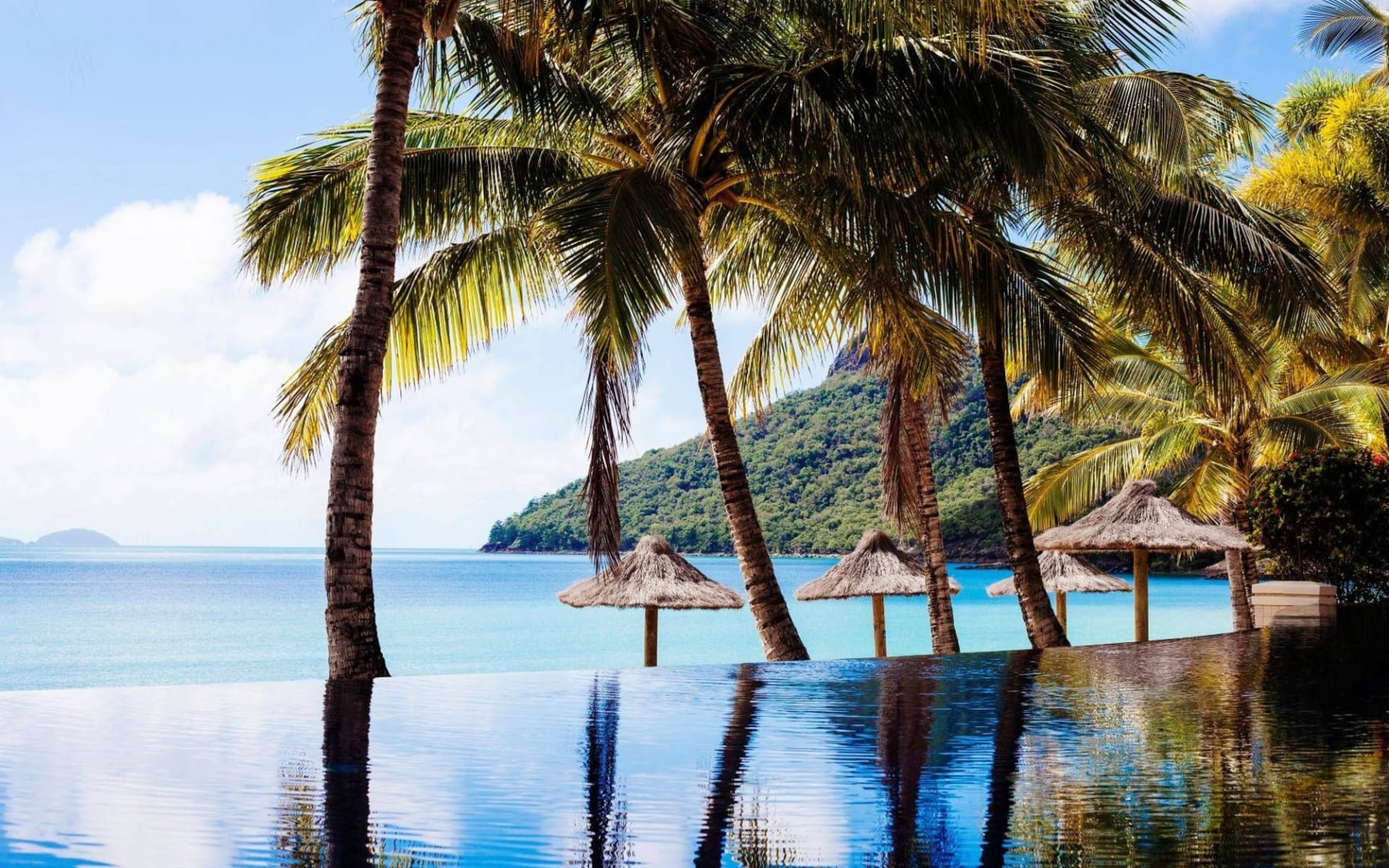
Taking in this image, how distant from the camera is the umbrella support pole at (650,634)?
1566 cm

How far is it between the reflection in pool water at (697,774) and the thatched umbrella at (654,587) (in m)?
10.1

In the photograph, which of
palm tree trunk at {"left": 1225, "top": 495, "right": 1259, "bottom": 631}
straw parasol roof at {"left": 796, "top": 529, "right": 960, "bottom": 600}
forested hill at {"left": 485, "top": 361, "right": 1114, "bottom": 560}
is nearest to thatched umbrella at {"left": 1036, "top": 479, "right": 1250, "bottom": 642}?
palm tree trunk at {"left": 1225, "top": 495, "right": 1259, "bottom": 631}

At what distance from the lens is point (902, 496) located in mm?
13039

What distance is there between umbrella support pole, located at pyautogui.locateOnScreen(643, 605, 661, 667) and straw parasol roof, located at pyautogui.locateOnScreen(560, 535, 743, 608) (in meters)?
0.29

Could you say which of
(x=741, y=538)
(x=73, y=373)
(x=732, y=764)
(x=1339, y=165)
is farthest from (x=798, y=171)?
(x=73, y=373)

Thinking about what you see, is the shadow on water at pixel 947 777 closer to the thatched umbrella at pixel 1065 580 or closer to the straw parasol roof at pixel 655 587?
the straw parasol roof at pixel 655 587

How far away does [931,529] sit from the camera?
12289 millimetres

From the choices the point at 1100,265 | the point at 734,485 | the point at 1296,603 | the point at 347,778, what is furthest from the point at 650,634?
the point at 347,778

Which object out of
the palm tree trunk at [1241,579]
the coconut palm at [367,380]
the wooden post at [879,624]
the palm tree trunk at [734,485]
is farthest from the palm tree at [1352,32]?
the coconut palm at [367,380]

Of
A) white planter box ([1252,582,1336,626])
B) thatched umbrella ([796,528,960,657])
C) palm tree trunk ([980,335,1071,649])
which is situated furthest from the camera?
thatched umbrella ([796,528,960,657])

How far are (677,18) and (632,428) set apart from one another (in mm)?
2618

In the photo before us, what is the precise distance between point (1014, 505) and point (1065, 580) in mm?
11326

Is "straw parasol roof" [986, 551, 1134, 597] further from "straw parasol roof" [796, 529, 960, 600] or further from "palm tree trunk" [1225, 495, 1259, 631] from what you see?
"straw parasol roof" [796, 529, 960, 600]

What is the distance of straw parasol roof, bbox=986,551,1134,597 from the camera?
2091 cm
